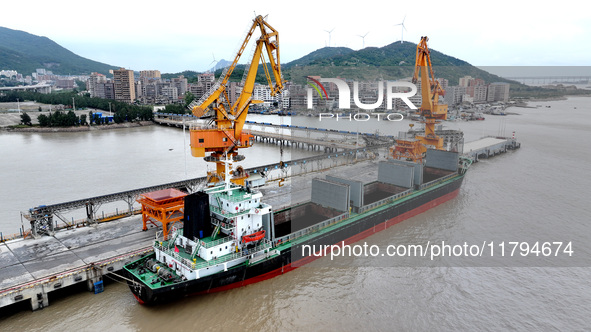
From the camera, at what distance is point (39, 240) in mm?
14211

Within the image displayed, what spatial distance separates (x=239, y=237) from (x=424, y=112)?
77.6ft

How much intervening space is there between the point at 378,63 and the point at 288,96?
40250 mm

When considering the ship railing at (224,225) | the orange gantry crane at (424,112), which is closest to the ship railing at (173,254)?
the ship railing at (224,225)

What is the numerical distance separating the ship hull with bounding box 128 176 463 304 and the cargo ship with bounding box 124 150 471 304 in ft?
0.11

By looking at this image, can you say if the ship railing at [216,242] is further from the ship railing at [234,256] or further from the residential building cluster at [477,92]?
the residential building cluster at [477,92]

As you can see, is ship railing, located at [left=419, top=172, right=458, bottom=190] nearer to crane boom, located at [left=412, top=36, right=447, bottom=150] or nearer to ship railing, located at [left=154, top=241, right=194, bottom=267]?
crane boom, located at [left=412, top=36, right=447, bottom=150]

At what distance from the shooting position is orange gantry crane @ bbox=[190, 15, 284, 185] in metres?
17.3

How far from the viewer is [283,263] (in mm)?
14000

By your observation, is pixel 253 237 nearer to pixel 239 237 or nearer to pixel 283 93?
pixel 239 237

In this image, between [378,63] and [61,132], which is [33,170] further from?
[378,63]

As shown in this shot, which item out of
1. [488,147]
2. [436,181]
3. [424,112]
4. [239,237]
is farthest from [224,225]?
[488,147]

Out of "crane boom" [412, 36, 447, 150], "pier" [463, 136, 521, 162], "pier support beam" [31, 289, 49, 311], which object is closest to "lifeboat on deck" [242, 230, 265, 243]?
"pier support beam" [31, 289, 49, 311]

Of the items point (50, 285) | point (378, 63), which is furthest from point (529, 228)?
point (378, 63)

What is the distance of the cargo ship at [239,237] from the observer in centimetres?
1193
